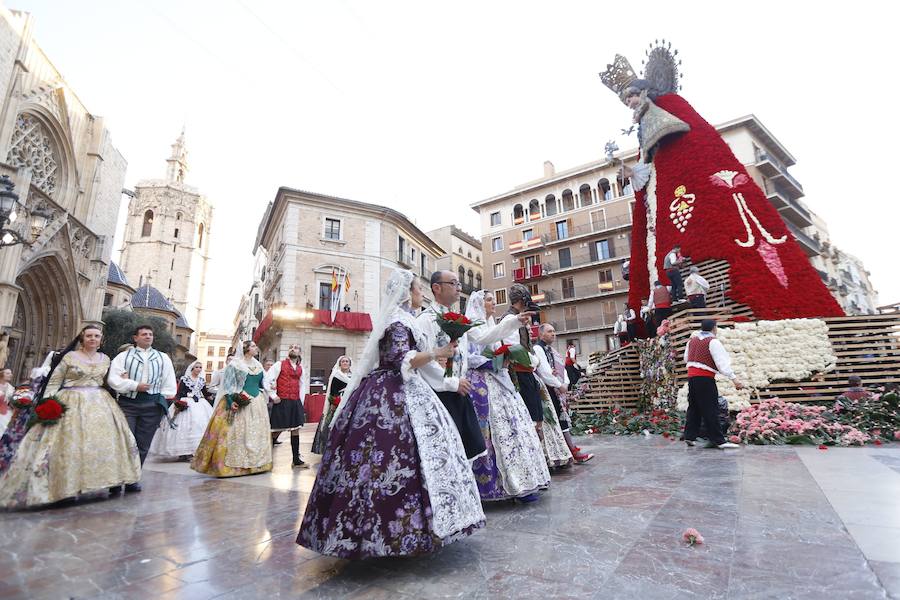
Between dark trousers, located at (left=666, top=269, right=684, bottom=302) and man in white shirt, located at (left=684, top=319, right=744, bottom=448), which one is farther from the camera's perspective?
dark trousers, located at (left=666, top=269, right=684, bottom=302)

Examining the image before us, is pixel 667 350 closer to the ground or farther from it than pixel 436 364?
farther from it

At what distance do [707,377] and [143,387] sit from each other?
7041mm

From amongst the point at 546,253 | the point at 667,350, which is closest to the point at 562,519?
the point at 667,350

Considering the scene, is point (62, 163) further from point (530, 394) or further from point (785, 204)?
point (785, 204)

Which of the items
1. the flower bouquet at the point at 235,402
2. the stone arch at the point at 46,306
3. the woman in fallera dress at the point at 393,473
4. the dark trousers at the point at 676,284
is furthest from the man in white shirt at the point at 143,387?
the stone arch at the point at 46,306

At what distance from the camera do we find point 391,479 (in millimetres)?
2295

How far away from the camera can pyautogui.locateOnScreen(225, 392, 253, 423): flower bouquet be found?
5855mm

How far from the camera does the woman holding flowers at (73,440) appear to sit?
4012mm

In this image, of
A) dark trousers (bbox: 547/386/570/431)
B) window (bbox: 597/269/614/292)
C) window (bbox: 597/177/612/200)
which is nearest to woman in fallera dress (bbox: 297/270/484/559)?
dark trousers (bbox: 547/386/570/431)

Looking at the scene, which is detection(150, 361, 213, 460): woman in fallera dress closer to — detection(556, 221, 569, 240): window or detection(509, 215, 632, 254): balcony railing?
detection(509, 215, 632, 254): balcony railing

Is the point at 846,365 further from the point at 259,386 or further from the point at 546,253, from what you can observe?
the point at 546,253

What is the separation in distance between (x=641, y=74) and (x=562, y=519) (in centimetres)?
1288

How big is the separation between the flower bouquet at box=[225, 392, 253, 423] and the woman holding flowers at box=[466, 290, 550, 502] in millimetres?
3631

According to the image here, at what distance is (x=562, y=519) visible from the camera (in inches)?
119
